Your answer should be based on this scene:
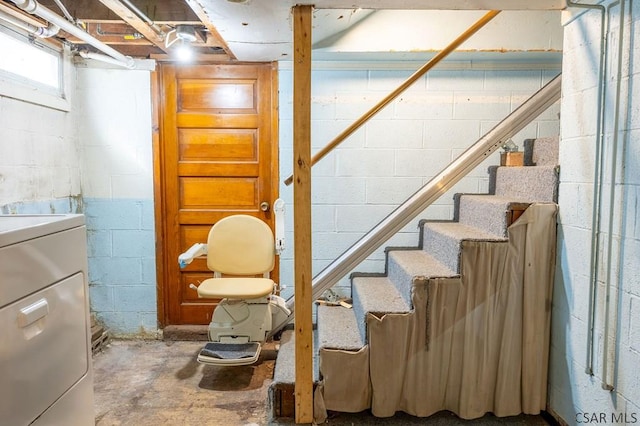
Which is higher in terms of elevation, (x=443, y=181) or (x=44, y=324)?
(x=443, y=181)

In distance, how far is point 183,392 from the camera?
2.51 m

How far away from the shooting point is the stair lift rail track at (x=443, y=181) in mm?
2846

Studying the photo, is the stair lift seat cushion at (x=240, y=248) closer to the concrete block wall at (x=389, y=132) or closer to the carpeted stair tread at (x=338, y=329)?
the concrete block wall at (x=389, y=132)

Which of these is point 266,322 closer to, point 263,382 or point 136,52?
point 263,382

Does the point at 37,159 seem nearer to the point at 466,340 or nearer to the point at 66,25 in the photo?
the point at 66,25

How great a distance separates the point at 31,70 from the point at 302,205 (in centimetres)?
205

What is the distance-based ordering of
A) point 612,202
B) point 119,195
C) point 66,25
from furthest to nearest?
point 119,195
point 66,25
point 612,202

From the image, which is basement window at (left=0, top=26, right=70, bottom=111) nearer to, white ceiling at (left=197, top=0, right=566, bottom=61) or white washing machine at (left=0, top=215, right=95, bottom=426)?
white ceiling at (left=197, top=0, right=566, bottom=61)

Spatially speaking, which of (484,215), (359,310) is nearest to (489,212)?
(484,215)

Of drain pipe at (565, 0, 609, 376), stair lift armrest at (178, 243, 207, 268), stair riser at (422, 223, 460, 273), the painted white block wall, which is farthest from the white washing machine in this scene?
drain pipe at (565, 0, 609, 376)

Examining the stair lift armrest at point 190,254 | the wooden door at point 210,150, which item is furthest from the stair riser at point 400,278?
the stair lift armrest at point 190,254

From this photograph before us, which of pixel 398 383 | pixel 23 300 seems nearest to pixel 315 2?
pixel 23 300

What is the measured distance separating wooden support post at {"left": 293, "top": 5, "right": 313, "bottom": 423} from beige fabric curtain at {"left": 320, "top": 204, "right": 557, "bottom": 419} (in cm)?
11

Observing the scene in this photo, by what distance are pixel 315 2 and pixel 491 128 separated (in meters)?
1.73
